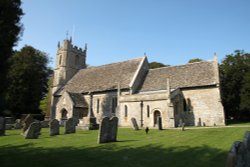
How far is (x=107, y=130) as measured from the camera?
12.5 meters

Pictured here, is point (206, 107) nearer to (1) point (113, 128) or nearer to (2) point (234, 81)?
(2) point (234, 81)

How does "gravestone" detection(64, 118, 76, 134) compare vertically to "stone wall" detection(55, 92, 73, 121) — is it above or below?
below

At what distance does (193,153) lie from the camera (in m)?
9.00

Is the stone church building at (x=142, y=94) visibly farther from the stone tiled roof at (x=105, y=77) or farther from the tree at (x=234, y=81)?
the tree at (x=234, y=81)

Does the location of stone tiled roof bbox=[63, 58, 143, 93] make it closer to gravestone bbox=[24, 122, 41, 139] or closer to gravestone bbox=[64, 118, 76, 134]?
gravestone bbox=[64, 118, 76, 134]

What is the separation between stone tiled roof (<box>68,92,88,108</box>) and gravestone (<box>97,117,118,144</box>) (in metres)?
18.4

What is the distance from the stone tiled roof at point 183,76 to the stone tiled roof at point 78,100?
337 inches

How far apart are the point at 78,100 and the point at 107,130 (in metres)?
20.0

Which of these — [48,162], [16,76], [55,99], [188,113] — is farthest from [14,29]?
[16,76]

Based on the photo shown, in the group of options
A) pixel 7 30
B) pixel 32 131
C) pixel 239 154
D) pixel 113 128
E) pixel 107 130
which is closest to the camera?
pixel 239 154

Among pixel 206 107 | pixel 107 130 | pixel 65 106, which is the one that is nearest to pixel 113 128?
pixel 107 130

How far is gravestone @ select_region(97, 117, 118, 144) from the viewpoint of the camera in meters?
12.2

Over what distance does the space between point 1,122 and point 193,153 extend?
1492 cm

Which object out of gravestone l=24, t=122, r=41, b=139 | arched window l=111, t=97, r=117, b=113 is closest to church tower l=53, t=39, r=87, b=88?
arched window l=111, t=97, r=117, b=113
